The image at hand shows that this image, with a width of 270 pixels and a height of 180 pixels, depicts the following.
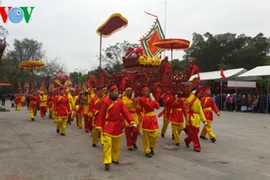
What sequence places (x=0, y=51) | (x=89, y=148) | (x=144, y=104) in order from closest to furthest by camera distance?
(x=144, y=104) → (x=89, y=148) → (x=0, y=51)

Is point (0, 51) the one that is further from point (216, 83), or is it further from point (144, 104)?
point (216, 83)

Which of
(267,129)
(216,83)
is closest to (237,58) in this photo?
(216,83)

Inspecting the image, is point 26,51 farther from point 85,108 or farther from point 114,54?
point 85,108

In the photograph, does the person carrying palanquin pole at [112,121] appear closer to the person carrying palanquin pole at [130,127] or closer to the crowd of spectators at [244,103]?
the person carrying palanquin pole at [130,127]

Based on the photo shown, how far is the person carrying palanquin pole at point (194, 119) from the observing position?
6990 millimetres

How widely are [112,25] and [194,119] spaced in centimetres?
478

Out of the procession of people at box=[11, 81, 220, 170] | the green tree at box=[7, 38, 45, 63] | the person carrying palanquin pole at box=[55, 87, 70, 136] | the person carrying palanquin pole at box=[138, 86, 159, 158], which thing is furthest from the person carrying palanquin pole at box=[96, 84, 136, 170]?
the green tree at box=[7, 38, 45, 63]

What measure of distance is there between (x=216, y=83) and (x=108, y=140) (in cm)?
2099

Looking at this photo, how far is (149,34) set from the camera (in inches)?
419

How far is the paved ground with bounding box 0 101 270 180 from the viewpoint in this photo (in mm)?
4906

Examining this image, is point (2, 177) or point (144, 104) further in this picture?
point (144, 104)

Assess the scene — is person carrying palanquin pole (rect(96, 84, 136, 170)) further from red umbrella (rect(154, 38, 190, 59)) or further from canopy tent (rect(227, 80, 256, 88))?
canopy tent (rect(227, 80, 256, 88))

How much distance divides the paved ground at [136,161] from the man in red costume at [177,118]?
1.07ft

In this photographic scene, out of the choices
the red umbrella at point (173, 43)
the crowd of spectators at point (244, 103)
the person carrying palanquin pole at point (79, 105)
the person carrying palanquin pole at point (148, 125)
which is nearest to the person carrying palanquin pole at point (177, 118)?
the person carrying palanquin pole at point (148, 125)
